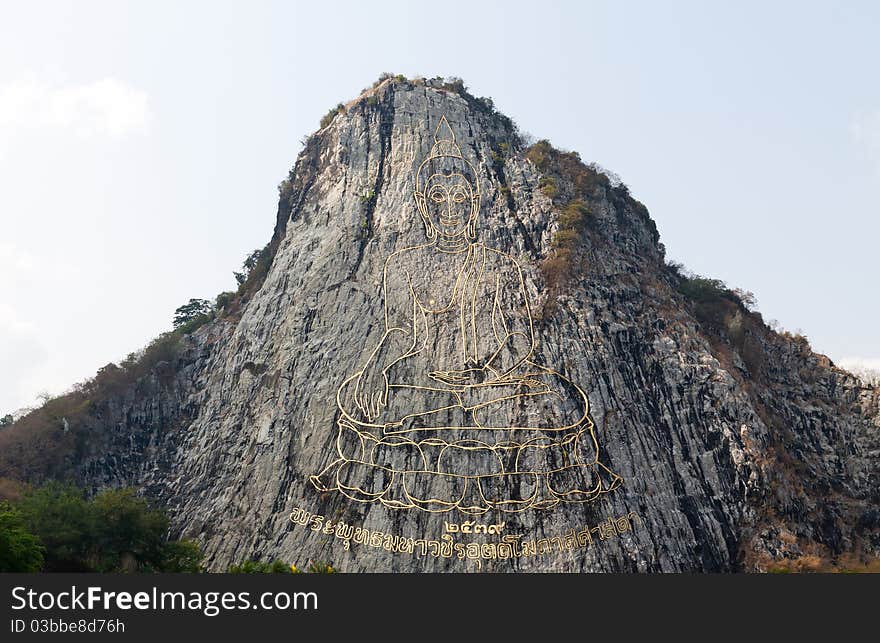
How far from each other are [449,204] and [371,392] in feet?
27.4

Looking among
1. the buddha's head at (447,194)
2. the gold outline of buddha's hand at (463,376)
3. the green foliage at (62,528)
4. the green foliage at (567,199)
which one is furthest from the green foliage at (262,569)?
the buddha's head at (447,194)

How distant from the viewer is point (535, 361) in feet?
90.1

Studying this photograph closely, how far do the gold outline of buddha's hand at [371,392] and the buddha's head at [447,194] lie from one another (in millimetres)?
6003

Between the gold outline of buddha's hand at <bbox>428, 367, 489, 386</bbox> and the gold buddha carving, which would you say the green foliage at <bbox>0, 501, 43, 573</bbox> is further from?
the gold outline of buddha's hand at <bbox>428, 367, 489, 386</bbox>

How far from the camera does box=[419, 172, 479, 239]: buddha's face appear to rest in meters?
30.9

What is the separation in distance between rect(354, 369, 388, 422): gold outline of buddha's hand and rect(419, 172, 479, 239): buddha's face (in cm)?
629

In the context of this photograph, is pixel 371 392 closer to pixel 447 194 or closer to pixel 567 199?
pixel 447 194

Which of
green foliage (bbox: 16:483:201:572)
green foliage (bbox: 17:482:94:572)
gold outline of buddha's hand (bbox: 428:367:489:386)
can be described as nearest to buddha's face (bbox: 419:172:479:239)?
gold outline of buddha's hand (bbox: 428:367:489:386)

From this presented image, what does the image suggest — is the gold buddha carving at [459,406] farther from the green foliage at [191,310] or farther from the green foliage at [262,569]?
the green foliage at [191,310]

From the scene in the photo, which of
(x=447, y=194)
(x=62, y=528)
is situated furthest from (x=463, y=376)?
(x=62, y=528)

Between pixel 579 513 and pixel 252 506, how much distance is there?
9.98 m

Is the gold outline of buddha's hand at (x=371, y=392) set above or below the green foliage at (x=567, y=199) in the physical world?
below

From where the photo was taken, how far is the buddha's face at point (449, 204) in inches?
1216

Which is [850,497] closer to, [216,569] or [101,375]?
[216,569]
